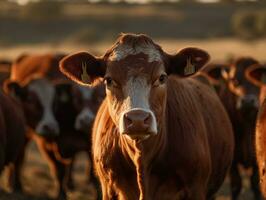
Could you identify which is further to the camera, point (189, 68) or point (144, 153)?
point (189, 68)

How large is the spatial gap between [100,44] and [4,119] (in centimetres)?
4829

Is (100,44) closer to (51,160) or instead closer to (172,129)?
(51,160)

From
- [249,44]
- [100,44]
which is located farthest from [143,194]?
[100,44]

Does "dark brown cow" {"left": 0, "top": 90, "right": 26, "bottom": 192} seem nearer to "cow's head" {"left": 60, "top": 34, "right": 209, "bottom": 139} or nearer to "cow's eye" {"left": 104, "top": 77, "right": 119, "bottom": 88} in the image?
"cow's head" {"left": 60, "top": 34, "right": 209, "bottom": 139}

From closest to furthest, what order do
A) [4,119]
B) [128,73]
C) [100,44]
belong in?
[128,73] < [4,119] < [100,44]

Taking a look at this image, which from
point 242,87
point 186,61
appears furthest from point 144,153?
point 242,87

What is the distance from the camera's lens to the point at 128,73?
21.2 feet

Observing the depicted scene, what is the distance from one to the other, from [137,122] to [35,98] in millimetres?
6889

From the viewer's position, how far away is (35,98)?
12.6 metres

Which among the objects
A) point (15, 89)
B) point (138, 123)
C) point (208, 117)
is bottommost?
point (15, 89)

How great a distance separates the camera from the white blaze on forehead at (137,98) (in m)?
6.10

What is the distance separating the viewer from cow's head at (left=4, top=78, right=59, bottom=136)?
1239 centimetres

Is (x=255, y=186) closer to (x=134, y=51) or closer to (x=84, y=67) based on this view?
(x=84, y=67)

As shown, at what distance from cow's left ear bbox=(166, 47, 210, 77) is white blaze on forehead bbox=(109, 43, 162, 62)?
221 mm
